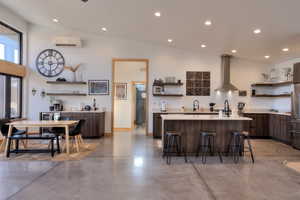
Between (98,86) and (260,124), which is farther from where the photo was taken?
(98,86)

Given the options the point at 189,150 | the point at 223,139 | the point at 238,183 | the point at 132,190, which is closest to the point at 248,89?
the point at 223,139

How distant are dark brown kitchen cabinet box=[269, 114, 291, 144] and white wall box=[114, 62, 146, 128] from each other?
206 inches

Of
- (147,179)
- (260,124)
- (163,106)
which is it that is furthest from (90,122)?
(260,124)

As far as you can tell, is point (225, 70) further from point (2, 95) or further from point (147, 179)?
point (2, 95)

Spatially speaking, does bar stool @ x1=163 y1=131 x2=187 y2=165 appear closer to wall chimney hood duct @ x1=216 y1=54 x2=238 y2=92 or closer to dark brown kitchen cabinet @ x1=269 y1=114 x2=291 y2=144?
wall chimney hood duct @ x1=216 y1=54 x2=238 y2=92

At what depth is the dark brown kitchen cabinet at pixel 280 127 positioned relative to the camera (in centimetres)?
594

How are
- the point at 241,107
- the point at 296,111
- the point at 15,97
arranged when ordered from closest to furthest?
1. the point at 296,111
2. the point at 15,97
3. the point at 241,107

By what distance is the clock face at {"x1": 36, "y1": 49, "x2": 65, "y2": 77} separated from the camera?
7.32m

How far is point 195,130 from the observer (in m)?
4.85

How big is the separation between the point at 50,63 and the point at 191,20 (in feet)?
17.0

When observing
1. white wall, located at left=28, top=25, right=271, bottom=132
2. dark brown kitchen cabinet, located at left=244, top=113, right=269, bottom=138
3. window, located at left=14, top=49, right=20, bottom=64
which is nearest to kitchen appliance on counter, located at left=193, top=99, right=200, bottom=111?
white wall, located at left=28, top=25, right=271, bottom=132

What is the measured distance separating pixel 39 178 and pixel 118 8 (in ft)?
13.0

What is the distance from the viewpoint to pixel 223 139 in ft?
16.0

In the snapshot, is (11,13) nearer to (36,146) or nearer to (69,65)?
(69,65)
